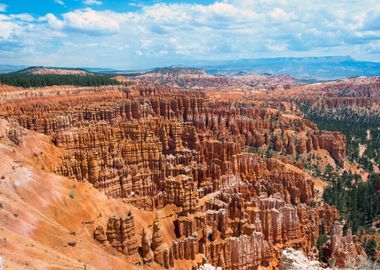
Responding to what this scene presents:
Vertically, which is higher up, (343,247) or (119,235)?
(119,235)

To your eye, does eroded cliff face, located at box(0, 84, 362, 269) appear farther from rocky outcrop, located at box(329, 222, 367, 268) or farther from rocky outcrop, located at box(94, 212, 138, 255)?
rocky outcrop, located at box(329, 222, 367, 268)

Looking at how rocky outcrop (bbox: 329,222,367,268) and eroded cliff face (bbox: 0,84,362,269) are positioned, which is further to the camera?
rocky outcrop (bbox: 329,222,367,268)

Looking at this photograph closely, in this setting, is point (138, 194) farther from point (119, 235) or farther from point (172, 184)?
point (119, 235)

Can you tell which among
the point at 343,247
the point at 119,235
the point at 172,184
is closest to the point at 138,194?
the point at 172,184

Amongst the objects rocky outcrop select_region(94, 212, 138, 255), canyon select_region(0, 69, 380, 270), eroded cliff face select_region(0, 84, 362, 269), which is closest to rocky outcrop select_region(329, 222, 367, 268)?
canyon select_region(0, 69, 380, 270)

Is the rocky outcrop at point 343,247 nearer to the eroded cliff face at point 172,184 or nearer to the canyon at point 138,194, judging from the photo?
the canyon at point 138,194

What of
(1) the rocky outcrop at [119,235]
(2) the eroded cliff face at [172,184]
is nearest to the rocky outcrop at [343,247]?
(2) the eroded cliff face at [172,184]
